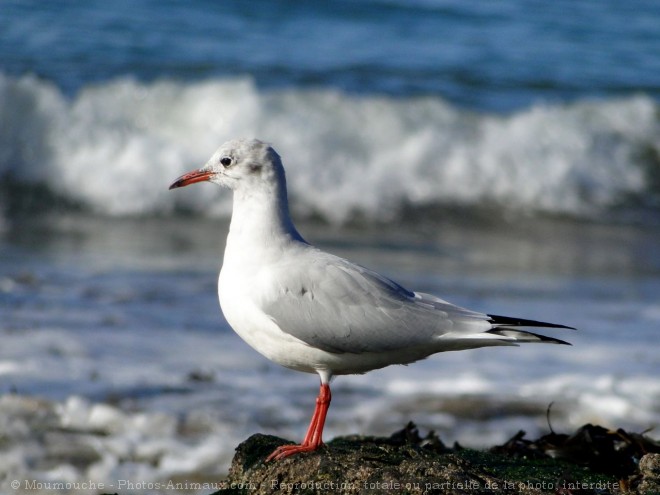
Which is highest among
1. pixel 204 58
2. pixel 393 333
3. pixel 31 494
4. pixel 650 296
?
pixel 204 58

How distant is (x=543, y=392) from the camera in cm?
557

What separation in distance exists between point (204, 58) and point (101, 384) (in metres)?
7.98

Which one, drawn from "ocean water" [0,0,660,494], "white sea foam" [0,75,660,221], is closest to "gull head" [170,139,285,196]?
"ocean water" [0,0,660,494]

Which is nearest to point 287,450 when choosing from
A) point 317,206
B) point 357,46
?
point 317,206

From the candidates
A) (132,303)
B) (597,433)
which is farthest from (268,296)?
(132,303)

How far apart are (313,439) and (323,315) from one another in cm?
41

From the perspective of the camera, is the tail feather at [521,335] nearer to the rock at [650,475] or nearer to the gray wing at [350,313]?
the gray wing at [350,313]

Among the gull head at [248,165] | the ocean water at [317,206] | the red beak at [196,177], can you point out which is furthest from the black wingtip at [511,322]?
the ocean water at [317,206]

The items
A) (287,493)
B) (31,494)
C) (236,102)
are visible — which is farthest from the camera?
(236,102)

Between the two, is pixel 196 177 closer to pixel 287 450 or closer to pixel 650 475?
pixel 287 450

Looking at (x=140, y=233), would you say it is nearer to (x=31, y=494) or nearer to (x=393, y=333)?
(x=31, y=494)

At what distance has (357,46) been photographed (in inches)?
535

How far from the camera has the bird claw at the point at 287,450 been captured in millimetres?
3191

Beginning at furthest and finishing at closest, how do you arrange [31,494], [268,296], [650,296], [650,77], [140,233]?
1. [650,77]
2. [140,233]
3. [650,296]
4. [31,494]
5. [268,296]
